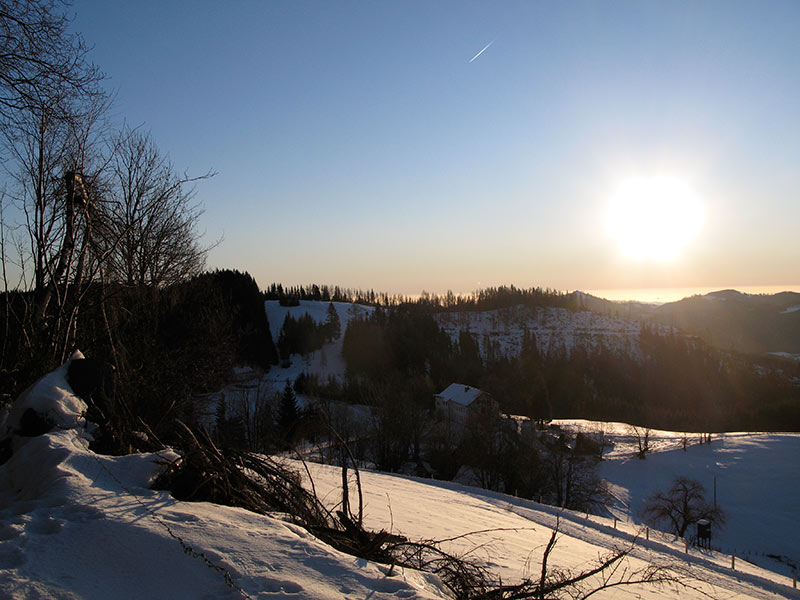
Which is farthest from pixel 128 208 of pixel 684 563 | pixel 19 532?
pixel 684 563

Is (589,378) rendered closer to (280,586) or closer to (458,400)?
(458,400)

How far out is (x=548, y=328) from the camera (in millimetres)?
136750

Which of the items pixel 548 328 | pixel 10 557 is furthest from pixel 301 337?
pixel 548 328

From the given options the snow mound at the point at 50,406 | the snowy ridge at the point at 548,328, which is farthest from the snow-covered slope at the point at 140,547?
the snowy ridge at the point at 548,328

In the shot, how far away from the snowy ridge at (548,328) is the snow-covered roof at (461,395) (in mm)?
50756

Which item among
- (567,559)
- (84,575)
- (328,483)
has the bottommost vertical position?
(567,559)

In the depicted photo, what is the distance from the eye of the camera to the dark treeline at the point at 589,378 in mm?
65938

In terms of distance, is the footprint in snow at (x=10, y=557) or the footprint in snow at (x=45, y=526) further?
the footprint in snow at (x=45, y=526)

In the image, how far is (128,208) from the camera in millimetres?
12203

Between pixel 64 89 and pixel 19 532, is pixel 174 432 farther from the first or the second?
pixel 64 89

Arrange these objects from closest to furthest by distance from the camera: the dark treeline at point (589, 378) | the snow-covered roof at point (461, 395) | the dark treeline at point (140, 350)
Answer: the dark treeline at point (140, 350), the snow-covered roof at point (461, 395), the dark treeline at point (589, 378)

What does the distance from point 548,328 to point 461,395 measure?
3477 inches

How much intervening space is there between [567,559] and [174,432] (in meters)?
6.32

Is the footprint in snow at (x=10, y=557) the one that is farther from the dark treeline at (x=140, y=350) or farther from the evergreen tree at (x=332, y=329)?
the evergreen tree at (x=332, y=329)
